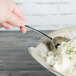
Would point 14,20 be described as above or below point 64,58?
above

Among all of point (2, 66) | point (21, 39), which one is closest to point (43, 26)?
point (21, 39)

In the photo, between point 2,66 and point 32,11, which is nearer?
point 2,66

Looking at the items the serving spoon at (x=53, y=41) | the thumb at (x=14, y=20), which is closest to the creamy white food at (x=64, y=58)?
the serving spoon at (x=53, y=41)

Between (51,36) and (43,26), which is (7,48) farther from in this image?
(43,26)

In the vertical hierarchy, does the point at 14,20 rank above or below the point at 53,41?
above

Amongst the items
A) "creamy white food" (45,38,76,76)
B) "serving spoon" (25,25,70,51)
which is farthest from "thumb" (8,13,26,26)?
"creamy white food" (45,38,76,76)

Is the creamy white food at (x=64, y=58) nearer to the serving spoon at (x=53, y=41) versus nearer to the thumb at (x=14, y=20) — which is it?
the serving spoon at (x=53, y=41)

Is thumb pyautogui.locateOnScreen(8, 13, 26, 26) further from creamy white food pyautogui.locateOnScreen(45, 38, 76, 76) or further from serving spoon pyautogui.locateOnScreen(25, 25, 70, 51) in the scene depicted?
creamy white food pyautogui.locateOnScreen(45, 38, 76, 76)

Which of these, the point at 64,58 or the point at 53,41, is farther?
the point at 53,41
